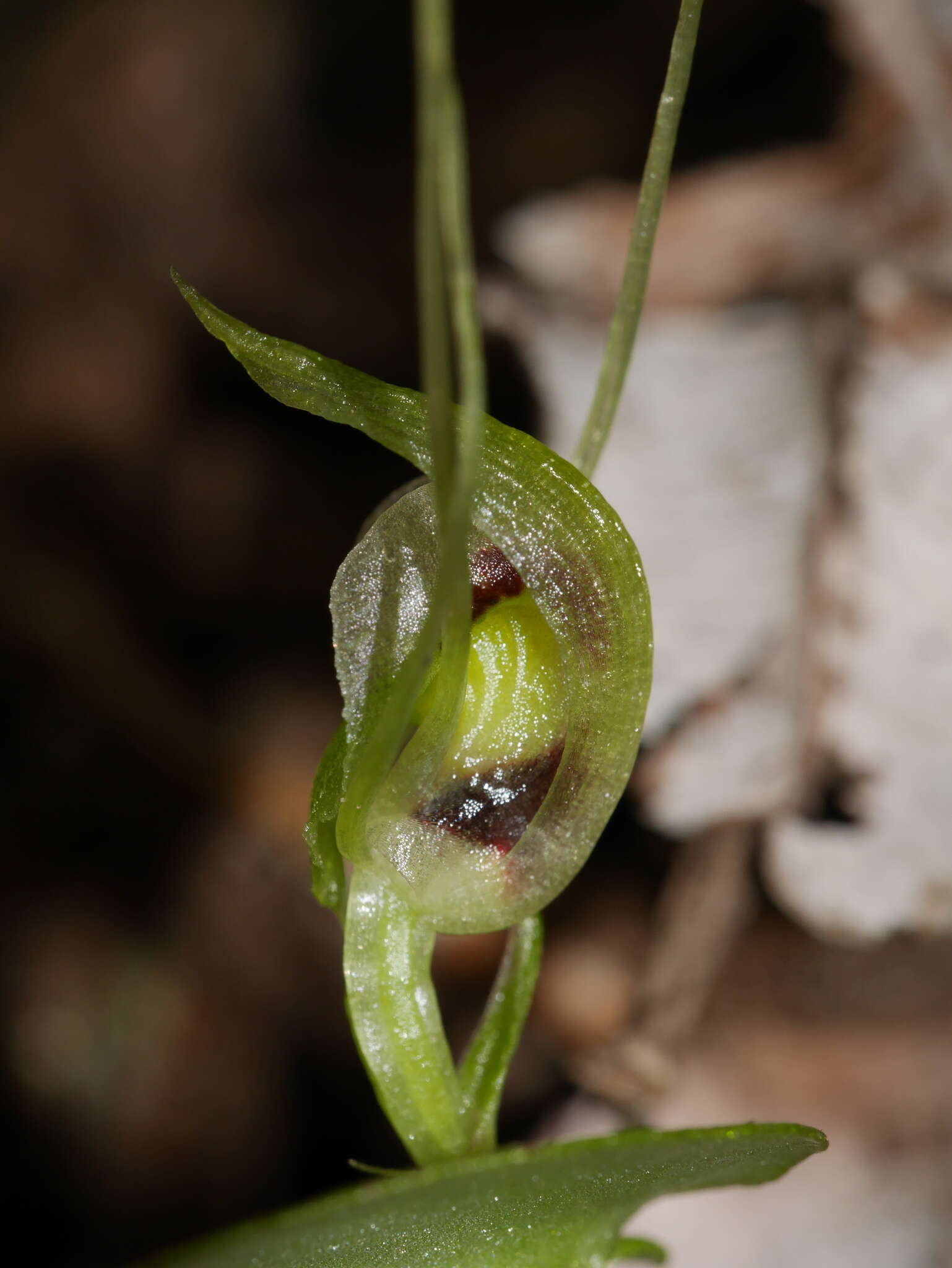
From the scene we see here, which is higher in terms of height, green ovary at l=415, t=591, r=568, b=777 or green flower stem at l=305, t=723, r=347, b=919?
green ovary at l=415, t=591, r=568, b=777

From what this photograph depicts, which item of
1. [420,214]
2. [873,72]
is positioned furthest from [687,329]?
[420,214]

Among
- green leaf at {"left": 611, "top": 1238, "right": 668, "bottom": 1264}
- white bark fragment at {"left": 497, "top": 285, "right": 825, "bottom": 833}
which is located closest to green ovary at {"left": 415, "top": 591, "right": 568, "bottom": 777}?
green leaf at {"left": 611, "top": 1238, "right": 668, "bottom": 1264}

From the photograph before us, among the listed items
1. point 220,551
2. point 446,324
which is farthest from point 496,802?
point 220,551

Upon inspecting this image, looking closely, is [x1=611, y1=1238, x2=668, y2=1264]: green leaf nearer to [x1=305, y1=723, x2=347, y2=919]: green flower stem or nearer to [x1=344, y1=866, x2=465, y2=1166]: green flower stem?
[x1=344, y1=866, x2=465, y2=1166]: green flower stem

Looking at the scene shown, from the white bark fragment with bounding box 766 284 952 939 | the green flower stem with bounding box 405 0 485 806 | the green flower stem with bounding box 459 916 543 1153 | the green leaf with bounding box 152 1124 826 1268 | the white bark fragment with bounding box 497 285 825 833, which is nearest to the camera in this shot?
the green flower stem with bounding box 405 0 485 806

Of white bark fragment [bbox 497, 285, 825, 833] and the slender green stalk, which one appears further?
white bark fragment [bbox 497, 285, 825, 833]

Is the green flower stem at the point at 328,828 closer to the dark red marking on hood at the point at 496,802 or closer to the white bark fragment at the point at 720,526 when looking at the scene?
the dark red marking on hood at the point at 496,802
